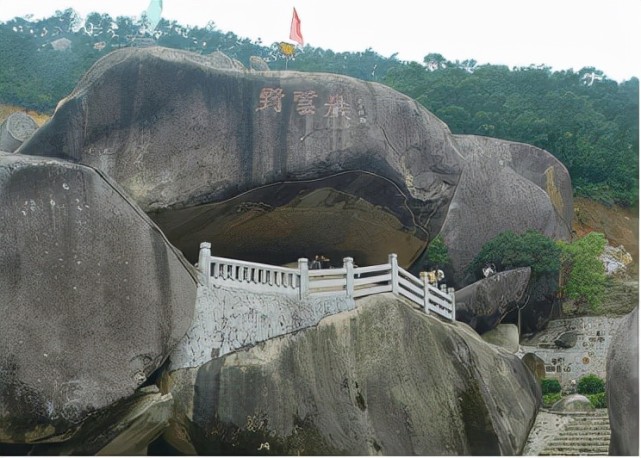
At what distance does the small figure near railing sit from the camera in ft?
41.6

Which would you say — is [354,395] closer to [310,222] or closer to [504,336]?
[310,222]

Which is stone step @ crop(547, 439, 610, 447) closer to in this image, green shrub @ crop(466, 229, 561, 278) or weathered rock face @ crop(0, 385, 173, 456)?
green shrub @ crop(466, 229, 561, 278)

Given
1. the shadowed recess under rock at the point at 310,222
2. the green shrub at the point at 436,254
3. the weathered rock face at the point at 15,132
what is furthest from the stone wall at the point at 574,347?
the weathered rock face at the point at 15,132

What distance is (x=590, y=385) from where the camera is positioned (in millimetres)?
16984

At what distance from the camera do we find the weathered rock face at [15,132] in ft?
61.3

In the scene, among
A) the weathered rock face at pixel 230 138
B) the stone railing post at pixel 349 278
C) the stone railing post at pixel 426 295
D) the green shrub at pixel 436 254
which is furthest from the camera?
the green shrub at pixel 436 254

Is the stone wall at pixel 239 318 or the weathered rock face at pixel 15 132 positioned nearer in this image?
the stone wall at pixel 239 318

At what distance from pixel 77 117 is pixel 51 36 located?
32.5 metres

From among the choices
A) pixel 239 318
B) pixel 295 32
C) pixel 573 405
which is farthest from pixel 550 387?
pixel 295 32

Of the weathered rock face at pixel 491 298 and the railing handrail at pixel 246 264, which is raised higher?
the railing handrail at pixel 246 264

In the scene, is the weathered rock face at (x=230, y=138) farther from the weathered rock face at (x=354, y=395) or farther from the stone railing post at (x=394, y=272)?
the weathered rock face at (x=354, y=395)

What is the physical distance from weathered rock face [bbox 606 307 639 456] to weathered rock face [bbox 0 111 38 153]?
44.0 feet

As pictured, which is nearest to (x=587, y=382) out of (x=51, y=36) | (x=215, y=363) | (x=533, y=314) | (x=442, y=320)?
(x=533, y=314)

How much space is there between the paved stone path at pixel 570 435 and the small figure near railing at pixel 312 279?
270 cm
